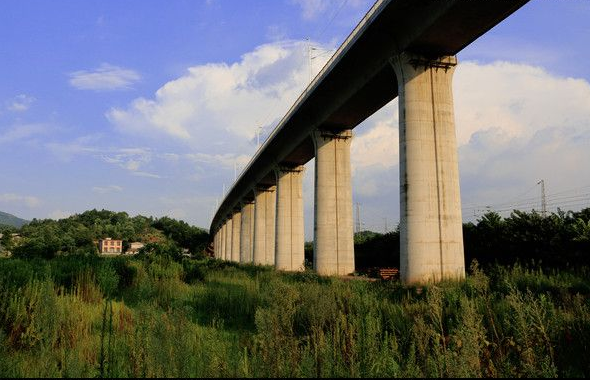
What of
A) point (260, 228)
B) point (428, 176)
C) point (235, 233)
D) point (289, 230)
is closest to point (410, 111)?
point (428, 176)

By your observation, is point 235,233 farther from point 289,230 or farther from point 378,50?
point 378,50

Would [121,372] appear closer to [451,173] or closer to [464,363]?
[464,363]

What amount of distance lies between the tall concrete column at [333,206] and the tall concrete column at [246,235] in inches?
945

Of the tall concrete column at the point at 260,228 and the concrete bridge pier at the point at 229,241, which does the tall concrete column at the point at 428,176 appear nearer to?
the tall concrete column at the point at 260,228

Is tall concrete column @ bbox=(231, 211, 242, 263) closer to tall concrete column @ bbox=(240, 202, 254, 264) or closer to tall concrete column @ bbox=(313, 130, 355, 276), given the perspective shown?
tall concrete column @ bbox=(240, 202, 254, 264)

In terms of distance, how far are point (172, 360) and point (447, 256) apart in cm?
1608

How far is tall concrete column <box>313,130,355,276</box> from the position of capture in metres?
29.3

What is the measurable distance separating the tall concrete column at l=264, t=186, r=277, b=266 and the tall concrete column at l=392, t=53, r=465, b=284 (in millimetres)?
28417

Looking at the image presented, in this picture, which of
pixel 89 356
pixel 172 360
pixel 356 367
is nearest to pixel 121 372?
pixel 172 360

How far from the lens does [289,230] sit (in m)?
38.2

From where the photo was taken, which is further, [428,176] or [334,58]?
[334,58]

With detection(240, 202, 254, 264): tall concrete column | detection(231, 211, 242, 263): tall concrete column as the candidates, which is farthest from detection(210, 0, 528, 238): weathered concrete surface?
detection(231, 211, 242, 263): tall concrete column

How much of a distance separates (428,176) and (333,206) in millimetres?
11787

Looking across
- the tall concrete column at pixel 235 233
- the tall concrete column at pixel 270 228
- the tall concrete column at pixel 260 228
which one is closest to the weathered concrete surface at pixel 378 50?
the tall concrete column at pixel 260 228
